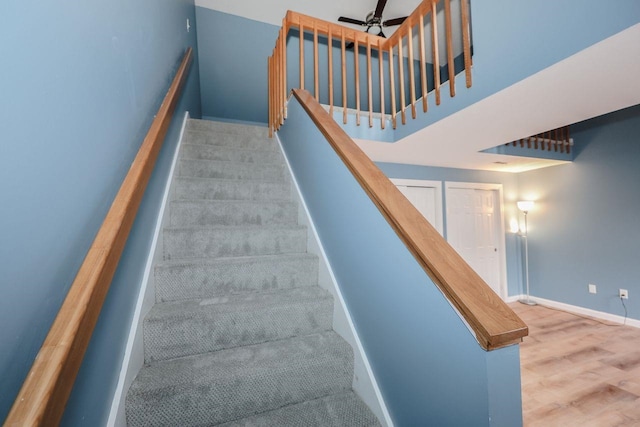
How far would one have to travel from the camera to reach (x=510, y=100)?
6.17ft

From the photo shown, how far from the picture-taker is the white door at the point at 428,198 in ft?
13.6

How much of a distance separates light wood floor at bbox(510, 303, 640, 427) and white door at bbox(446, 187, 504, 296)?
100 centimetres

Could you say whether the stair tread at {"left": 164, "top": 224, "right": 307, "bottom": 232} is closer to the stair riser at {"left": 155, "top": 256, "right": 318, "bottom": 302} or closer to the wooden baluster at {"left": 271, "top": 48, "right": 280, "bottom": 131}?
the stair riser at {"left": 155, "top": 256, "right": 318, "bottom": 302}

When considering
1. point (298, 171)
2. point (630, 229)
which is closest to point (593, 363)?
point (630, 229)

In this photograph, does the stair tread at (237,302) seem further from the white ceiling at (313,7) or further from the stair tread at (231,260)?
Result: the white ceiling at (313,7)

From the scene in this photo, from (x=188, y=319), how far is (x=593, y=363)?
11.7ft

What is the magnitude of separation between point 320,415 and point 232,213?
1211 millimetres

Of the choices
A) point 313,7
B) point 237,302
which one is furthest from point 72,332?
point 313,7

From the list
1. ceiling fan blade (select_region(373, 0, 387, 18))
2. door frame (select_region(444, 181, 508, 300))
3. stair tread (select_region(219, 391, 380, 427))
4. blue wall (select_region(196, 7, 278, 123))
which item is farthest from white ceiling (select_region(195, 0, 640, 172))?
stair tread (select_region(219, 391, 380, 427))

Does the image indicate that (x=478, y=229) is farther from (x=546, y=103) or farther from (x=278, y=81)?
(x=278, y=81)

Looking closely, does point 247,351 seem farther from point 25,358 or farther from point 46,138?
point 46,138

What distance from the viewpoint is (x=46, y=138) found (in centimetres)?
61

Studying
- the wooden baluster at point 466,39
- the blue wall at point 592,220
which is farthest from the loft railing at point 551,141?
the wooden baluster at point 466,39

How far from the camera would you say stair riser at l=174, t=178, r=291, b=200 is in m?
1.89
